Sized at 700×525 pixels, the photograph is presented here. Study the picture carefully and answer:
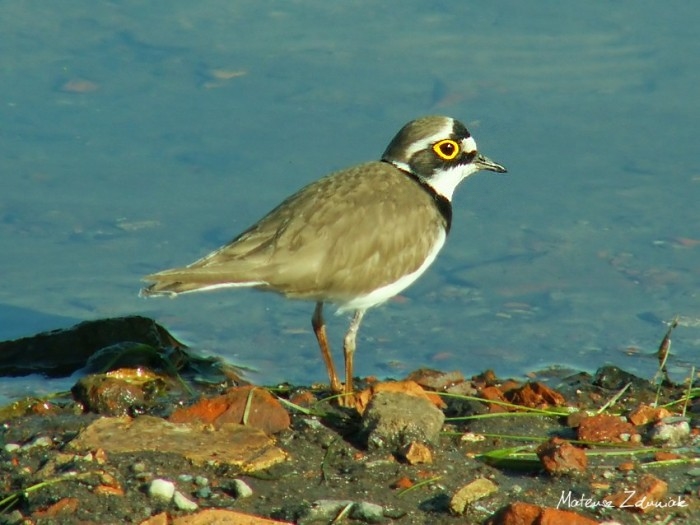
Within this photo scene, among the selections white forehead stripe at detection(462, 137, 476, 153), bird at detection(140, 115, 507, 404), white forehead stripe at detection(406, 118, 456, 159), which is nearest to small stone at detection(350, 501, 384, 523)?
bird at detection(140, 115, 507, 404)

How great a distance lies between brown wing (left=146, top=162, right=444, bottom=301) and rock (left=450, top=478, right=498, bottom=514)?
1.79m

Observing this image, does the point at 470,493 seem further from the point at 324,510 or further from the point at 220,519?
the point at 220,519

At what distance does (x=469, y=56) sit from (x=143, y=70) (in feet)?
9.22

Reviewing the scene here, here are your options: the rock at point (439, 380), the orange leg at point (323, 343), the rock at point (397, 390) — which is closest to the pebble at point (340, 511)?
the rock at point (397, 390)

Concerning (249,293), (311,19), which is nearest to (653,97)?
(311,19)

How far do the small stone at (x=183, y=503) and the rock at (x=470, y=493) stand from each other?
970 millimetres

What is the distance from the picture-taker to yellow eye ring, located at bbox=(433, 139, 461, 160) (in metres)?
7.24

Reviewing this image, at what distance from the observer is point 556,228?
29.1 feet

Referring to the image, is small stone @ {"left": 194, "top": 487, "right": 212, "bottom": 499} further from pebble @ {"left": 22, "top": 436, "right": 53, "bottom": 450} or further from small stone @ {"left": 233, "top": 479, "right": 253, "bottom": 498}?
pebble @ {"left": 22, "top": 436, "right": 53, "bottom": 450}

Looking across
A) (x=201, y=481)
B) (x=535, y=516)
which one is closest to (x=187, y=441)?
(x=201, y=481)

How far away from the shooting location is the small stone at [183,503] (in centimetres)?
449

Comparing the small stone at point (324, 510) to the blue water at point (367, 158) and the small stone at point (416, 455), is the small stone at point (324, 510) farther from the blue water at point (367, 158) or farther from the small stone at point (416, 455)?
the blue water at point (367, 158)

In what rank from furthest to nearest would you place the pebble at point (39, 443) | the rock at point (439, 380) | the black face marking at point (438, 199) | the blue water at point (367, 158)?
the blue water at point (367, 158) < the black face marking at point (438, 199) < the rock at point (439, 380) < the pebble at point (39, 443)

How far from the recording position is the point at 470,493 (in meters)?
4.66
